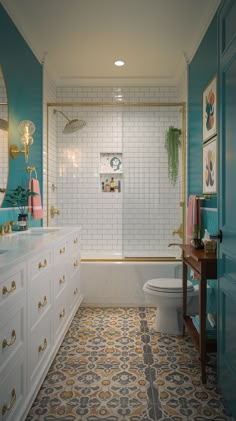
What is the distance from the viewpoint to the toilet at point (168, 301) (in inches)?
117

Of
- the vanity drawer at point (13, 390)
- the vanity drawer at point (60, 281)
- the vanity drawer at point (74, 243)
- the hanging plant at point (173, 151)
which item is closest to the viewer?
the vanity drawer at point (13, 390)

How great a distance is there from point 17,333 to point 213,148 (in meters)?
2.04

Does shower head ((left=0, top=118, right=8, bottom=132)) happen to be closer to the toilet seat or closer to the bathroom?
the bathroom

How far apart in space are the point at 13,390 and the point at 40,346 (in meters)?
0.50

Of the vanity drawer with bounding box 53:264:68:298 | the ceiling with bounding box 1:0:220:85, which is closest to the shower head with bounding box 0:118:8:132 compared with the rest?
the ceiling with bounding box 1:0:220:85

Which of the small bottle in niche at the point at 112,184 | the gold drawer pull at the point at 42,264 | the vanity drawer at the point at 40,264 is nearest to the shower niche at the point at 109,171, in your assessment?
the small bottle in niche at the point at 112,184

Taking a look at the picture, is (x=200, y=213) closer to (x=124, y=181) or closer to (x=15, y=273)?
(x=124, y=181)

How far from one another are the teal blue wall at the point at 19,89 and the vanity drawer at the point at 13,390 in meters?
1.39

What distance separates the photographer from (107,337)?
3.01 metres

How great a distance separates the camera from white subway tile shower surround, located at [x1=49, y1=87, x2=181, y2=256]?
13.8 ft

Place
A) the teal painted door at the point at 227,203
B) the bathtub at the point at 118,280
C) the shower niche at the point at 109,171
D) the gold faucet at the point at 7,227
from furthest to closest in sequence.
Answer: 1. the shower niche at the point at 109,171
2. the bathtub at the point at 118,280
3. the gold faucet at the point at 7,227
4. the teal painted door at the point at 227,203

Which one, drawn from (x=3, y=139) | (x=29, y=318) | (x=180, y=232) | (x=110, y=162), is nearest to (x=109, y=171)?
(x=110, y=162)

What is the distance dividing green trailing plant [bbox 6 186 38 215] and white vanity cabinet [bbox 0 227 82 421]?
58 cm

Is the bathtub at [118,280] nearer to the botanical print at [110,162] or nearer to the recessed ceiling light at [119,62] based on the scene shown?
the botanical print at [110,162]
